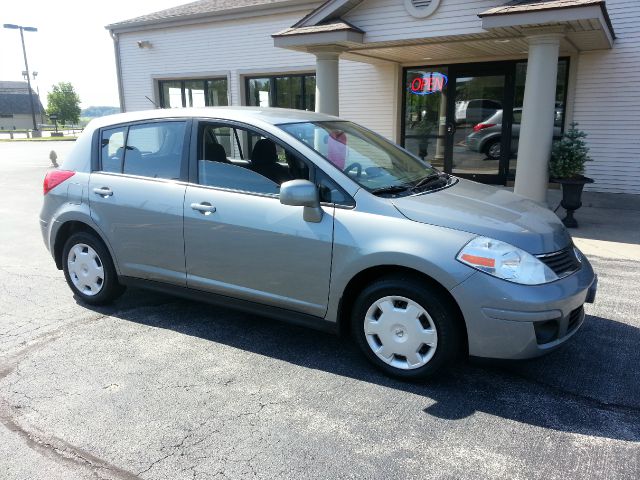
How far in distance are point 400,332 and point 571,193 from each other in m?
5.73

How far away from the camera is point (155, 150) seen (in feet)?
14.4

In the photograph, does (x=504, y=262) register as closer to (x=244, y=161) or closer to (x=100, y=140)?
(x=244, y=161)

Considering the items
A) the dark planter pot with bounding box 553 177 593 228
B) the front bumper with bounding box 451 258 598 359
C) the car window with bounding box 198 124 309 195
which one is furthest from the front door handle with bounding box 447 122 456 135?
the front bumper with bounding box 451 258 598 359

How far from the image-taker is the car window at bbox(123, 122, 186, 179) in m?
4.20

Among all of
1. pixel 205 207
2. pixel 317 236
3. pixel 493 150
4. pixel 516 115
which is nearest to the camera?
pixel 317 236

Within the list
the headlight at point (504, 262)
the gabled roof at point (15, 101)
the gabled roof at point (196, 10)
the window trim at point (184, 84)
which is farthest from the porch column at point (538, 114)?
the gabled roof at point (15, 101)

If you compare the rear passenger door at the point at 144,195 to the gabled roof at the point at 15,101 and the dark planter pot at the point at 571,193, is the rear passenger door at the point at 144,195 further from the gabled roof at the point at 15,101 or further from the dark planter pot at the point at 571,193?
the gabled roof at the point at 15,101

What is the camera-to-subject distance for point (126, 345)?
4.04 meters

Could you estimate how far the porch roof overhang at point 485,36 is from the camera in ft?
22.5

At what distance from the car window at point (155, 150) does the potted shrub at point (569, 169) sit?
5.94m

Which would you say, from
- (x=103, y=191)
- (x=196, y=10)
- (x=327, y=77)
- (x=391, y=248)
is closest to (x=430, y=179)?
(x=391, y=248)

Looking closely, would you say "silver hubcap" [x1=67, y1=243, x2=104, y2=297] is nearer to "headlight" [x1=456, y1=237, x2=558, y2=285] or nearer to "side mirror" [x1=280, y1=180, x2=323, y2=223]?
"side mirror" [x1=280, y1=180, x2=323, y2=223]

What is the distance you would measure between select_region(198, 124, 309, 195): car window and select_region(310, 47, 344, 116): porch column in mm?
5886

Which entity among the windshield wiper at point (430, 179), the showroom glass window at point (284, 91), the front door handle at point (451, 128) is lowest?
the windshield wiper at point (430, 179)
